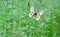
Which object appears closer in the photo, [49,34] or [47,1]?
[49,34]

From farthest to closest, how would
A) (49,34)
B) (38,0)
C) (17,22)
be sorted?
(38,0), (17,22), (49,34)

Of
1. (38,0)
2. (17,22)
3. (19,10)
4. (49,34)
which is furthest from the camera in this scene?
(38,0)

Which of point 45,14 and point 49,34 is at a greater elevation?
point 45,14

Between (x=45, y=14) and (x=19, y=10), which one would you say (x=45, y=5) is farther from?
A: (x=19, y=10)

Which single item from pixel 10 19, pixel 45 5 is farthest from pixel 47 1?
pixel 10 19

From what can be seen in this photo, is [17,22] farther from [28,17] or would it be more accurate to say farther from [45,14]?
[45,14]

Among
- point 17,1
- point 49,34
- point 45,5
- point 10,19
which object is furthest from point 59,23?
point 17,1
